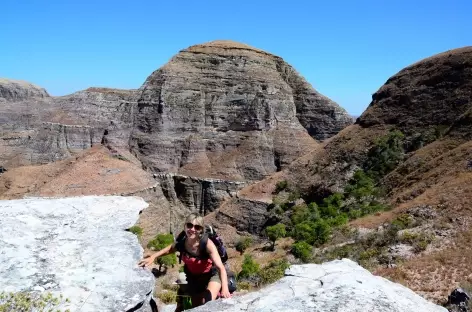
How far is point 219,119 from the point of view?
62.8 meters

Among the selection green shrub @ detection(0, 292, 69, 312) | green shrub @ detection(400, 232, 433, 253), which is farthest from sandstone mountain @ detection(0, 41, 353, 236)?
green shrub @ detection(0, 292, 69, 312)

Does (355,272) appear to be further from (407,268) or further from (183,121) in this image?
(183,121)

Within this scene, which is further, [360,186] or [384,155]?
[384,155]

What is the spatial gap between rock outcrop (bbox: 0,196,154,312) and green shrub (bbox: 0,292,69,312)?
110 millimetres

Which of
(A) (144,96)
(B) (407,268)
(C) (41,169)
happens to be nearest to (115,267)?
(B) (407,268)

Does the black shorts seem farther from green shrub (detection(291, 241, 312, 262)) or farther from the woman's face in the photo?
green shrub (detection(291, 241, 312, 262))

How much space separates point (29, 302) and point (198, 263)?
2.17 metres

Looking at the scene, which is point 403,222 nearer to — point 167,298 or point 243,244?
point 167,298

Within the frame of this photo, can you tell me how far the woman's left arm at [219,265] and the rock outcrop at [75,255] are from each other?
840 millimetres

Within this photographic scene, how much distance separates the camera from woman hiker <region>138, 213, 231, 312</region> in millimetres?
5398

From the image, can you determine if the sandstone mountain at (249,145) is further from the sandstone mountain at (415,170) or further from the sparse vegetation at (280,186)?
the sparse vegetation at (280,186)

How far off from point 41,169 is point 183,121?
21.1 meters

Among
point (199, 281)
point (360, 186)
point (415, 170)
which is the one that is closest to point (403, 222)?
point (415, 170)

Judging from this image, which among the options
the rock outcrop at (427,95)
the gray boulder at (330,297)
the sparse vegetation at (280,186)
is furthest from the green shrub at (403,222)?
the sparse vegetation at (280,186)
